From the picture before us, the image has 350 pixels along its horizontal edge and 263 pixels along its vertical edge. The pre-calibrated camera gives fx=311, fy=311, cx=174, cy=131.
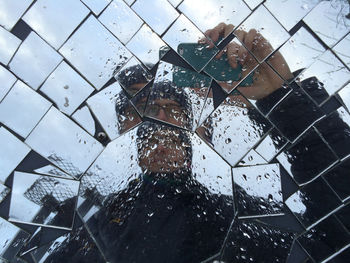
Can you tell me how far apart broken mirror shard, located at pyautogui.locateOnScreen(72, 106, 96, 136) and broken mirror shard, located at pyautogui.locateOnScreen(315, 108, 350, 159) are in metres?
0.71

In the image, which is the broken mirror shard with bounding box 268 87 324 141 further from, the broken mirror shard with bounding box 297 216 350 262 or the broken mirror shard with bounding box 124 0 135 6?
the broken mirror shard with bounding box 124 0 135 6

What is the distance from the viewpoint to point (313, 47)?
987mm

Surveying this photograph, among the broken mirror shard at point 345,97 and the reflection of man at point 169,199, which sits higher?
the broken mirror shard at point 345,97

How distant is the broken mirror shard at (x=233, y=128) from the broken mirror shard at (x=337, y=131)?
197 millimetres

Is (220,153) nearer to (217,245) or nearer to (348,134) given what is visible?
(217,245)

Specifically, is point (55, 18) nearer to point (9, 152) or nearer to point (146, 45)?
point (146, 45)

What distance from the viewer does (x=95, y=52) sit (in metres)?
0.95

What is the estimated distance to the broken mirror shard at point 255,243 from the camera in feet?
3.19

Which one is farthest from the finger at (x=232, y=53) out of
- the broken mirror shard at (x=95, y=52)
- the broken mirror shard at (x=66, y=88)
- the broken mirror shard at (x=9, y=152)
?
the broken mirror shard at (x=9, y=152)

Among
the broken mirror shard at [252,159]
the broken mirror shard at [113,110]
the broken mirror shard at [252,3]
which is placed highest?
the broken mirror shard at [252,3]

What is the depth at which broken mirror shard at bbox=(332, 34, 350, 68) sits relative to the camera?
0.99 m

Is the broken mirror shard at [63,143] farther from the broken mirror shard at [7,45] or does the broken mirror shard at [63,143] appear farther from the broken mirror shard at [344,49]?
the broken mirror shard at [344,49]

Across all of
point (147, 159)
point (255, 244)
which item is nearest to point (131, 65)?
point (147, 159)

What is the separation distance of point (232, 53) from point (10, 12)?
68 centimetres
